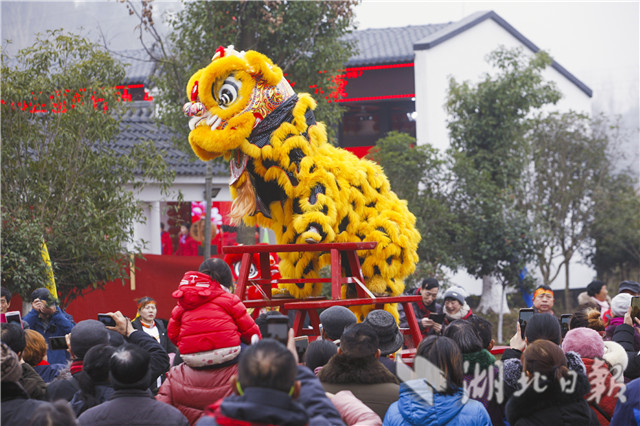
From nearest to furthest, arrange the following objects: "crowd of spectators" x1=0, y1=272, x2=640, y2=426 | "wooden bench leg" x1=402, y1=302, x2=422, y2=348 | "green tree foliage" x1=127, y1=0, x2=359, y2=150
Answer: "crowd of spectators" x1=0, y1=272, x2=640, y2=426 → "wooden bench leg" x1=402, y1=302, x2=422, y2=348 → "green tree foliage" x1=127, y1=0, x2=359, y2=150

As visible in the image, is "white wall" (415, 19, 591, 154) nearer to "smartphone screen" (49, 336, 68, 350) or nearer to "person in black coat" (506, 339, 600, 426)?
"smartphone screen" (49, 336, 68, 350)

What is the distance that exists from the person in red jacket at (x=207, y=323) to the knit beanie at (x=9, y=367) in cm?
87

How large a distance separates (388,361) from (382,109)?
13620 millimetres

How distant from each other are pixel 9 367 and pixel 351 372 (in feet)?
4.30

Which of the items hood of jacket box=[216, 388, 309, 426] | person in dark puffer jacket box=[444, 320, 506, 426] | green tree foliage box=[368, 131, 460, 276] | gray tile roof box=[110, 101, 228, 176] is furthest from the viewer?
gray tile roof box=[110, 101, 228, 176]

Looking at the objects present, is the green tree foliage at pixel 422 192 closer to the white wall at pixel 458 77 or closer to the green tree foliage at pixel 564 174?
the green tree foliage at pixel 564 174

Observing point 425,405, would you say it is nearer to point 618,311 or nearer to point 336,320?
point 336,320

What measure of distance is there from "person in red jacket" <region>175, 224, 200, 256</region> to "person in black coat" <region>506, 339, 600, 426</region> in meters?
11.1

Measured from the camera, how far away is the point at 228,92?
231 inches

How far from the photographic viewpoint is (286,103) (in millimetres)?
6004

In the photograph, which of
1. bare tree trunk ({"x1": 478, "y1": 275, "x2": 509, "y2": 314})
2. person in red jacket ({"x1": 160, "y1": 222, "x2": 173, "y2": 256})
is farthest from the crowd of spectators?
bare tree trunk ({"x1": 478, "y1": 275, "x2": 509, "y2": 314})

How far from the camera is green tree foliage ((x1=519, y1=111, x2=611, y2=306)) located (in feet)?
45.9

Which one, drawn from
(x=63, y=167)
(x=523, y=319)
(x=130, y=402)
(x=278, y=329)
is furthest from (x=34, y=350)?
(x=63, y=167)

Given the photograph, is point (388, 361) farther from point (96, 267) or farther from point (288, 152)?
point (96, 267)
